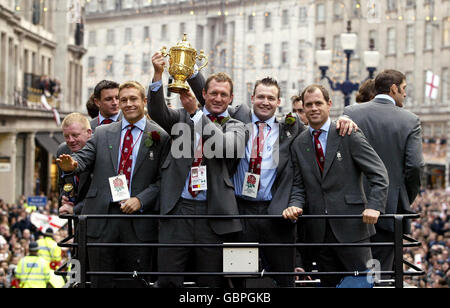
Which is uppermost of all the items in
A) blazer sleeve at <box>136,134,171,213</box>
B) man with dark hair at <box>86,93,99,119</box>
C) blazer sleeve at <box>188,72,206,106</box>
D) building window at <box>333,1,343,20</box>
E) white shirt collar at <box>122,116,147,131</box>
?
building window at <box>333,1,343,20</box>

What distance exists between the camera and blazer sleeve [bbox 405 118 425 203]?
25.3 feet

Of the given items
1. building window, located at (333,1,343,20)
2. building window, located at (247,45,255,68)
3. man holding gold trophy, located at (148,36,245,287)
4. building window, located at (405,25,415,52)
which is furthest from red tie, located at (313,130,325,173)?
building window, located at (333,1,343,20)

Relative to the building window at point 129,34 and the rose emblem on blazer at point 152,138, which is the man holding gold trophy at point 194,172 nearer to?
the rose emblem on blazer at point 152,138

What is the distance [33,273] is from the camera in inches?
553

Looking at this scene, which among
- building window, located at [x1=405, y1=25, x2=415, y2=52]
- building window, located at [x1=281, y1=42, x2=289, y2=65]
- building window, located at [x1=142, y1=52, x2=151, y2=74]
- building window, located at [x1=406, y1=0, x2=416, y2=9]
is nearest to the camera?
building window, located at [x1=406, y1=0, x2=416, y2=9]

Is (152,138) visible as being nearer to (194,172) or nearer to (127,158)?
(127,158)

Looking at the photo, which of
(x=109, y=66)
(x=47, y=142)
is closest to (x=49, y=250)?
(x=47, y=142)

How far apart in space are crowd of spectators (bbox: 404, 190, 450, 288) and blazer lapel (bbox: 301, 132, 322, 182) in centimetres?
773

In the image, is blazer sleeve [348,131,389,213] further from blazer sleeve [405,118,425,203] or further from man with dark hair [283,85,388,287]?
blazer sleeve [405,118,425,203]

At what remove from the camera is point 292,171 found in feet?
24.0

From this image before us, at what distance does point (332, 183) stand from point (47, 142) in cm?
3648

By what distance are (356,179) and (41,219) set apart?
13.8 meters

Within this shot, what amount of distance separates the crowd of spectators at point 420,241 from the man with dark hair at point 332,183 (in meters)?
8.31

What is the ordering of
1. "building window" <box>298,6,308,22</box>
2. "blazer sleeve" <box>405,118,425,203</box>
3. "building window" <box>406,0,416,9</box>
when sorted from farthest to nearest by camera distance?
"building window" <box>298,6,308,22</box>
"building window" <box>406,0,416,9</box>
"blazer sleeve" <box>405,118,425,203</box>
